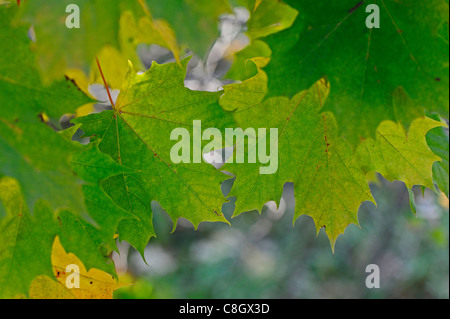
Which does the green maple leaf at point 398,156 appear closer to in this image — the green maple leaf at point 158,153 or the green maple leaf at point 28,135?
the green maple leaf at point 158,153

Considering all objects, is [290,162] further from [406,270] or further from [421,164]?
[406,270]

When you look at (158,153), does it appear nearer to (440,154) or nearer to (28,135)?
(28,135)

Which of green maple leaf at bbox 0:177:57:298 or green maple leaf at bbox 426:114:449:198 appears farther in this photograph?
green maple leaf at bbox 426:114:449:198

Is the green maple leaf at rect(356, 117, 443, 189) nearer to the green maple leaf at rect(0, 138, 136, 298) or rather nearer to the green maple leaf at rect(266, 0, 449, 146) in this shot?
the green maple leaf at rect(266, 0, 449, 146)

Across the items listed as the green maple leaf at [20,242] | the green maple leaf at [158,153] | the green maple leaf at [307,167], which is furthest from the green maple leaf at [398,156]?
the green maple leaf at [20,242]

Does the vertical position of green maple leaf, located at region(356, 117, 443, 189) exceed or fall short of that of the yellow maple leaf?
it exceeds it

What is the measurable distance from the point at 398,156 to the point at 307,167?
8.0 inches

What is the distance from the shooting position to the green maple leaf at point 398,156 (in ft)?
2.94

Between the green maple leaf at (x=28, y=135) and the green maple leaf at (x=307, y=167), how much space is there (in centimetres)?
38

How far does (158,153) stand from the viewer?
89cm

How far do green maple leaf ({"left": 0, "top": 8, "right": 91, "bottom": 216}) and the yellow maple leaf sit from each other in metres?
0.39

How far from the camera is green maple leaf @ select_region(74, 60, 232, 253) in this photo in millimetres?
888

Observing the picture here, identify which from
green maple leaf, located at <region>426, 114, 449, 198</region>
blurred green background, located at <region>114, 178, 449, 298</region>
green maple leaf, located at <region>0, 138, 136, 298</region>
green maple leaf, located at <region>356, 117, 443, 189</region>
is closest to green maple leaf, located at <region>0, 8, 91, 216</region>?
green maple leaf, located at <region>0, 138, 136, 298</region>

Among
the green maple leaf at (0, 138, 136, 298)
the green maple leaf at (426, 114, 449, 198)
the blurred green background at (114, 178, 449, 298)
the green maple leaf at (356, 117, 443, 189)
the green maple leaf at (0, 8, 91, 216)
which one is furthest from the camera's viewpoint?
the blurred green background at (114, 178, 449, 298)
